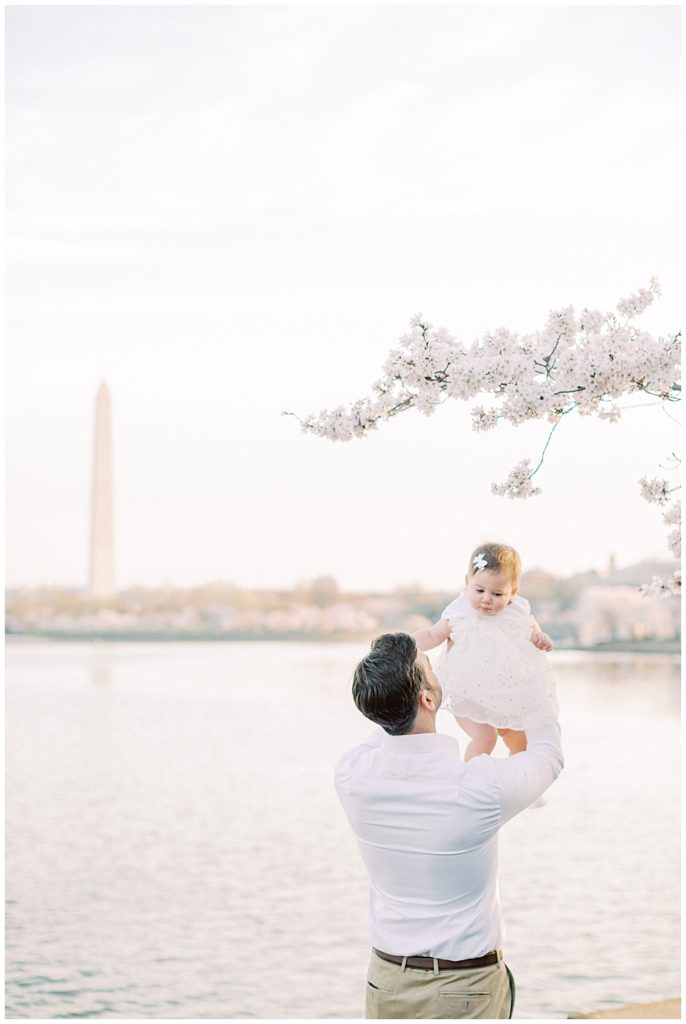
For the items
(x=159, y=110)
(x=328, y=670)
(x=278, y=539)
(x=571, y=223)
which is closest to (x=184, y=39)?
(x=159, y=110)

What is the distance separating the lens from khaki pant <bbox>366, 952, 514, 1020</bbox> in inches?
74.9

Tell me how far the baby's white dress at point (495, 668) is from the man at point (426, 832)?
8.7 inches

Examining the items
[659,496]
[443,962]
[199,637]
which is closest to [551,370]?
[659,496]

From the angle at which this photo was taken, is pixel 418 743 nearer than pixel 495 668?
Yes

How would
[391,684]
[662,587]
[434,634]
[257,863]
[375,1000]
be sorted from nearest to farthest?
1. [391,684]
2. [375,1000]
3. [434,634]
4. [662,587]
5. [257,863]

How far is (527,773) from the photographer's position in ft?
6.06

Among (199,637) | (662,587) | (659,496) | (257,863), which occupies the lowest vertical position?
(257,863)

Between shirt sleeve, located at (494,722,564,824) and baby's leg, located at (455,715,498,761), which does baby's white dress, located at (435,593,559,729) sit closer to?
baby's leg, located at (455,715,498,761)

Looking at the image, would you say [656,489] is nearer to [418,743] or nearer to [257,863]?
[418,743]

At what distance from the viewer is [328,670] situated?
32.9 meters

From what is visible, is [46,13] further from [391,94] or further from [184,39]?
[391,94]

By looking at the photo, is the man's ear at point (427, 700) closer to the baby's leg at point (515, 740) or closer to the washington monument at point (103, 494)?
the baby's leg at point (515, 740)

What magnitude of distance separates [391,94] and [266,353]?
35.9ft

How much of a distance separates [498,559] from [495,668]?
0.22 meters
